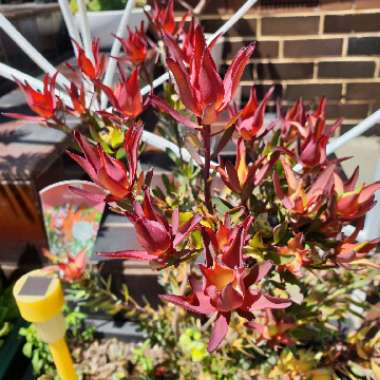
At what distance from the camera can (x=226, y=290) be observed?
638 millimetres

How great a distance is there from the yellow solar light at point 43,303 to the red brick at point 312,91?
4.76 feet

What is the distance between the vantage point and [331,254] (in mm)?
911

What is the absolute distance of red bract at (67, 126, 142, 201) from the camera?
0.76 metres

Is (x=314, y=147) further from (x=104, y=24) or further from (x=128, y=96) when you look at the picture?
(x=104, y=24)

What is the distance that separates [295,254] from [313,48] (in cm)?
129

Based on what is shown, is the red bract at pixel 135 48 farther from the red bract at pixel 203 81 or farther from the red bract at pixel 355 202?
the red bract at pixel 355 202

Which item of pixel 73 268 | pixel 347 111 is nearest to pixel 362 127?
pixel 347 111

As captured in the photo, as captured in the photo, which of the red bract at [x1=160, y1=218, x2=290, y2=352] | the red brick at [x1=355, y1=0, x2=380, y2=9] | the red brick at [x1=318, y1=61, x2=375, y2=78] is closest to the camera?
the red bract at [x1=160, y1=218, x2=290, y2=352]

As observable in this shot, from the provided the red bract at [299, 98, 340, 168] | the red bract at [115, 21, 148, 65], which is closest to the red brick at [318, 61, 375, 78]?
the red bract at [299, 98, 340, 168]

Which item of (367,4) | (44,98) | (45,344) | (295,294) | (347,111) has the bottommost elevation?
(45,344)

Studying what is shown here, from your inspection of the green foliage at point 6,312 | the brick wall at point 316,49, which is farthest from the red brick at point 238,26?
the green foliage at point 6,312

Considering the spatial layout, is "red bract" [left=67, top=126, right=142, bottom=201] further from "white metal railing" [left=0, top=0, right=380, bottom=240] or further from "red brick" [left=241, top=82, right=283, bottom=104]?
"red brick" [left=241, top=82, right=283, bottom=104]

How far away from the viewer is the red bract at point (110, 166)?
763 mm

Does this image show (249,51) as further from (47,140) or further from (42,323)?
(47,140)
